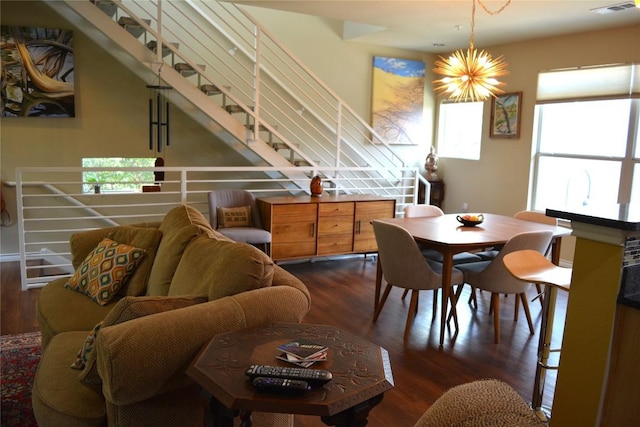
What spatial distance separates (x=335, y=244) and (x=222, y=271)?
10.7 ft

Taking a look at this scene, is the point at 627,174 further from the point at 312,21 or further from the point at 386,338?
the point at 312,21

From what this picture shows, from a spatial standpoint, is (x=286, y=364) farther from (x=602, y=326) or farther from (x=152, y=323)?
(x=602, y=326)

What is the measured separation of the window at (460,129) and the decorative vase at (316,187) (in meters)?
2.58

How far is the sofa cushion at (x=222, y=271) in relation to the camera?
2156 millimetres

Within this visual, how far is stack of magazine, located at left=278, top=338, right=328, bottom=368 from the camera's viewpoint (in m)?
1.62

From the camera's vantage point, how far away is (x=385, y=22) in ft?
18.1

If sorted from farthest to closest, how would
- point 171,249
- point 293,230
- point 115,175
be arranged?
point 115,175, point 293,230, point 171,249

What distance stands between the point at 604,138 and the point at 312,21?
3.65 meters

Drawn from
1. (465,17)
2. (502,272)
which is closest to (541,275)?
(502,272)

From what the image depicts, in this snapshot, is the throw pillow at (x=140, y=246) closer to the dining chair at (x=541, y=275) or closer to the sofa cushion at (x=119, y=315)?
the sofa cushion at (x=119, y=315)

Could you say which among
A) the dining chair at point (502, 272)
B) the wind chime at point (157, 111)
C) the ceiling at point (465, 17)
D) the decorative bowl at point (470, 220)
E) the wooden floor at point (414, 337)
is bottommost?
the wooden floor at point (414, 337)

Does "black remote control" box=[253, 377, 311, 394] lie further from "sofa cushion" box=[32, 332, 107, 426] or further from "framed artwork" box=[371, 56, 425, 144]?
"framed artwork" box=[371, 56, 425, 144]

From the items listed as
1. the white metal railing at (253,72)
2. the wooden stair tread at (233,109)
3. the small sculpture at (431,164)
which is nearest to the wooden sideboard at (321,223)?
the white metal railing at (253,72)

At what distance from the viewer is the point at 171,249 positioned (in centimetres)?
275
